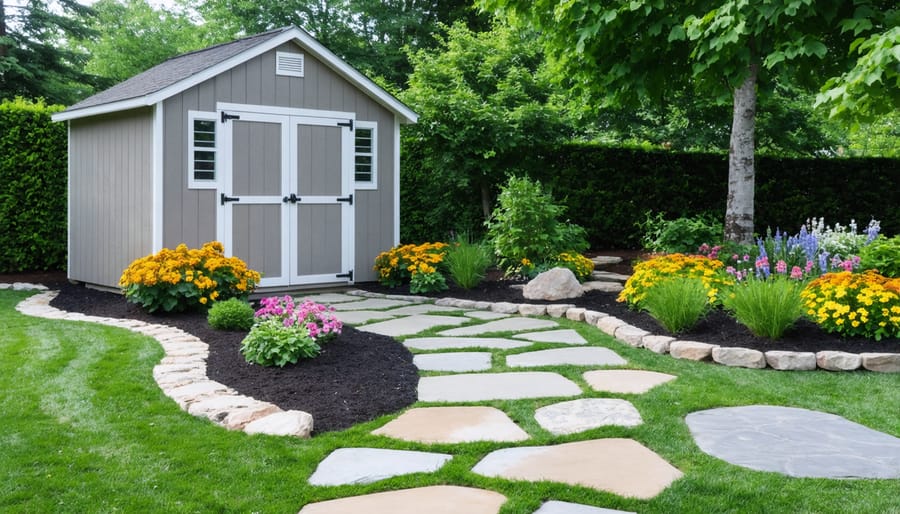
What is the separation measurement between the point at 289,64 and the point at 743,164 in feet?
15.3

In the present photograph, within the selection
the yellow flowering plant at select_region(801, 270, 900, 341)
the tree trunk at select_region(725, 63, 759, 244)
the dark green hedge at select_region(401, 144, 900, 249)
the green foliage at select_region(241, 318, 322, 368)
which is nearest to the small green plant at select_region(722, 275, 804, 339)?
the yellow flowering plant at select_region(801, 270, 900, 341)

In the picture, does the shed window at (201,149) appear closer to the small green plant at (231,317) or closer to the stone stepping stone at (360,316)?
the stone stepping stone at (360,316)

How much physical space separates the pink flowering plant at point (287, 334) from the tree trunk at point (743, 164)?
447 cm

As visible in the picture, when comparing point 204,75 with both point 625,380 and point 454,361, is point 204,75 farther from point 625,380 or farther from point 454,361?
point 625,380

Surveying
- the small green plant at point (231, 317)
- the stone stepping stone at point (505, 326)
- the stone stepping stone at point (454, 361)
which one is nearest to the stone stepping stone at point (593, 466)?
the stone stepping stone at point (454, 361)

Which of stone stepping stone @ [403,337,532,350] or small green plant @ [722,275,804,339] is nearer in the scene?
small green plant @ [722,275,804,339]

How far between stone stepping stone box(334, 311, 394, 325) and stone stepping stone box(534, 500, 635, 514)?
393cm

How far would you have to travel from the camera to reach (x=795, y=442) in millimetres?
3244

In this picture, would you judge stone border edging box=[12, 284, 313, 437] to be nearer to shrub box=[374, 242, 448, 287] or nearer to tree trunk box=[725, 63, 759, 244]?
shrub box=[374, 242, 448, 287]

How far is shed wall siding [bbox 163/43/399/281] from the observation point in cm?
767

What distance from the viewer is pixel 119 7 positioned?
86.1 feet

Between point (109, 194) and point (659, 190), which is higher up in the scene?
point (659, 190)

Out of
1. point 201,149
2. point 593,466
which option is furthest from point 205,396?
point 201,149

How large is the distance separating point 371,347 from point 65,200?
19.8 feet
